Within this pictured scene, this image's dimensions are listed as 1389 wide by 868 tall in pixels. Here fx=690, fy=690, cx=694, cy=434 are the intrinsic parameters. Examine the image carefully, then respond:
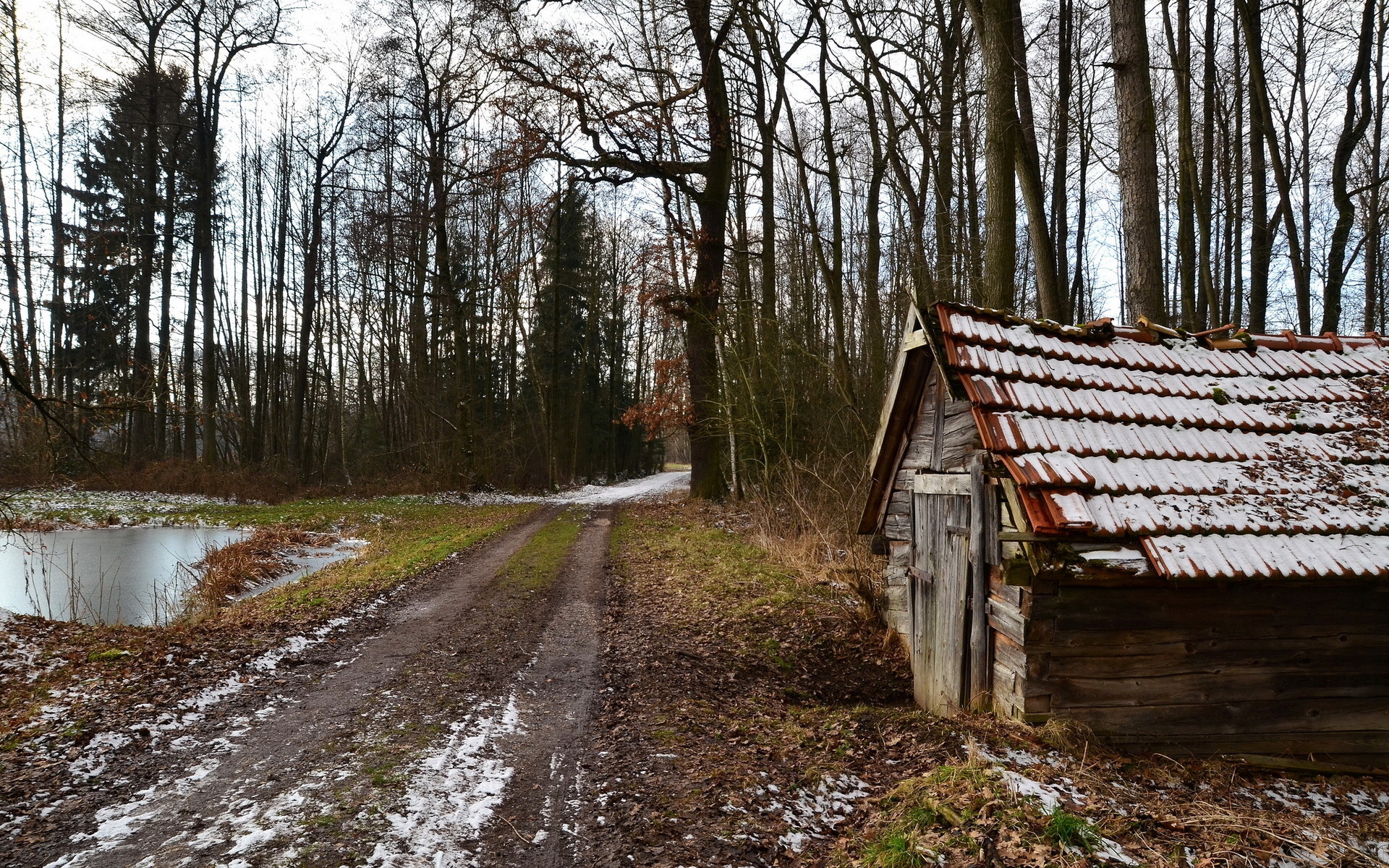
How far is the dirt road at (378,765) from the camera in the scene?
3.76m

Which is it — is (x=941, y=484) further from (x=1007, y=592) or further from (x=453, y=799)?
(x=453, y=799)

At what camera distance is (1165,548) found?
4.43 metres

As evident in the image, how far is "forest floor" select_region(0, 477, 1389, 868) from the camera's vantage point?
3674 mm

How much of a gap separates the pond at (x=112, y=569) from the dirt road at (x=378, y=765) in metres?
3.44

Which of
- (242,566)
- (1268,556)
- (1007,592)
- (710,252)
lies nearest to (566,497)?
(710,252)

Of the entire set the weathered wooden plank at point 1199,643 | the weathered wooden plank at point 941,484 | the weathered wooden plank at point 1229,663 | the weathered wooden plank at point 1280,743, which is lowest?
the weathered wooden plank at point 1280,743

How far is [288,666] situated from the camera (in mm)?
6859

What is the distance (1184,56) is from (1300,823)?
44.6 ft

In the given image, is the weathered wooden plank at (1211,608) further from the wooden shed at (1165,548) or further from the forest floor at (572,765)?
the forest floor at (572,765)

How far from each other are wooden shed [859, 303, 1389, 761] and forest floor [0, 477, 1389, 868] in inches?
15.9

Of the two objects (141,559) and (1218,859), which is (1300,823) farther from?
(141,559)

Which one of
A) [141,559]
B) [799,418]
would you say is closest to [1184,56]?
[799,418]

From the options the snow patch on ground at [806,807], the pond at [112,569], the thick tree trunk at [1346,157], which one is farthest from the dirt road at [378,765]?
the thick tree trunk at [1346,157]

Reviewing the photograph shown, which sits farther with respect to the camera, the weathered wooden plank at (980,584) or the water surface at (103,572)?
the water surface at (103,572)
